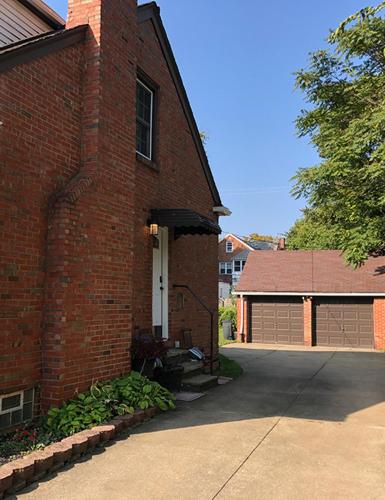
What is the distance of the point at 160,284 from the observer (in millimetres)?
9117

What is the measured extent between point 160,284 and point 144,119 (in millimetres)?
3278

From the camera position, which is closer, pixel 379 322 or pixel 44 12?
pixel 44 12

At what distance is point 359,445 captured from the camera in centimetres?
527

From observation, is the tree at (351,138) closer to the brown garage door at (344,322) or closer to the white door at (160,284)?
the white door at (160,284)

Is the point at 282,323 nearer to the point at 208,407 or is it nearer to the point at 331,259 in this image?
the point at 331,259

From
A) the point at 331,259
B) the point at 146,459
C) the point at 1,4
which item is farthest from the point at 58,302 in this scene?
the point at 331,259

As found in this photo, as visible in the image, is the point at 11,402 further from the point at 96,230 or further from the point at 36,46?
the point at 36,46

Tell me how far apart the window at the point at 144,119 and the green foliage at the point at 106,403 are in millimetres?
4453

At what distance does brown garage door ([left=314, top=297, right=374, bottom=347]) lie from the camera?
20.6m

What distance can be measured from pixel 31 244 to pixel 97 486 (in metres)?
2.80

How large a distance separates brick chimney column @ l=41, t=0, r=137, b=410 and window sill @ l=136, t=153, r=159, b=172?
3.60ft

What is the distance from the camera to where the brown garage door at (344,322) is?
20641 millimetres

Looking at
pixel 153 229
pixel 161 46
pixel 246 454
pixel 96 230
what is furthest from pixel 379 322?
pixel 96 230

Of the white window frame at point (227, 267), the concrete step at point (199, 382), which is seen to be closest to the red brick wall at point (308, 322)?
the concrete step at point (199, 382)
